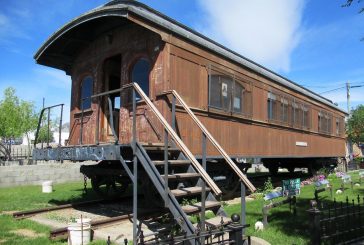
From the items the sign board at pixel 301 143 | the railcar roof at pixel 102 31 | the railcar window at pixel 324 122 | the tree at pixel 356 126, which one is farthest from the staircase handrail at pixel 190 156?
the tree at pixel 356 126

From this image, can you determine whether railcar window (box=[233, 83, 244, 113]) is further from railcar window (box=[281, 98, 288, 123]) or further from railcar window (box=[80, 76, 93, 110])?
railcar window (box=[80, 76, 93, 110])

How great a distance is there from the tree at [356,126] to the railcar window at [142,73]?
45568 mm

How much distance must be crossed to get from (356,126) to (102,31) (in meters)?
48.2

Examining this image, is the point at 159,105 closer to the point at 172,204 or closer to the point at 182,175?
the point at 182,175

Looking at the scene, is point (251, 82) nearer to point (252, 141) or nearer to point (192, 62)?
point (252, 141)

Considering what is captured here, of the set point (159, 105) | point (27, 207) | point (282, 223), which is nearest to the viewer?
point (282, 223)

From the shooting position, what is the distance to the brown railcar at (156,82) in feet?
25.1

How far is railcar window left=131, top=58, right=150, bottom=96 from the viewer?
26.5 ft

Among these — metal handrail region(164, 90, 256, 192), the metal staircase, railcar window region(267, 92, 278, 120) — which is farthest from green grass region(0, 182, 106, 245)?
railcar window region(267, 92, 278, 120)

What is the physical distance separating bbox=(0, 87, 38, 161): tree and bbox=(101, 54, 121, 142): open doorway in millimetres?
27734

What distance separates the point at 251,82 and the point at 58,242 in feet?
22.0

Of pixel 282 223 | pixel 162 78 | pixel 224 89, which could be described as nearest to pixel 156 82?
pixel 162 78

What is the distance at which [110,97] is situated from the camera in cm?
938

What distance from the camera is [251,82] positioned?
421 inches
